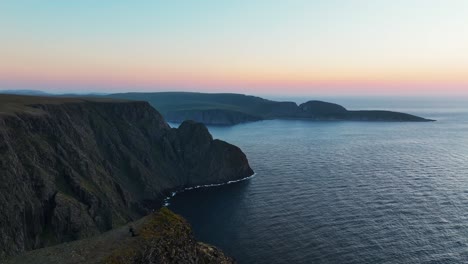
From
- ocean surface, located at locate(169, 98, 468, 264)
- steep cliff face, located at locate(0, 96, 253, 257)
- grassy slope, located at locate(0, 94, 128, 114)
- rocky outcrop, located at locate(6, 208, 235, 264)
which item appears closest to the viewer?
rocky outcrop, located at locate(6, 208, 235, 264)

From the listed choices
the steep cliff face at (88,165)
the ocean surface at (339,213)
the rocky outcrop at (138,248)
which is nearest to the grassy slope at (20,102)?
the steep cliff face at (88,165)

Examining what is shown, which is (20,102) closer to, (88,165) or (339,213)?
(88,165)

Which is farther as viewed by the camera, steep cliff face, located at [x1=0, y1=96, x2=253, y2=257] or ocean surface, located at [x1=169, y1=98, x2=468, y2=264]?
ocean surface, located at [x1=169, y1=98, x2=468, y2=264]

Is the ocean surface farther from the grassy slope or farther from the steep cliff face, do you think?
the grassy slope

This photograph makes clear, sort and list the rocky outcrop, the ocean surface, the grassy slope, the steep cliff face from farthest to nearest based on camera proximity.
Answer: the grassy slope → the ocean surface → the steep cliff face → the rocky outcrop

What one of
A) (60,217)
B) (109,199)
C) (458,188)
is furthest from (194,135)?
(458,188)

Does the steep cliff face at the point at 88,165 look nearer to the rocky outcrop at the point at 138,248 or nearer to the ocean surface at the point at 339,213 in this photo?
the ocean surface at the point at 339,213

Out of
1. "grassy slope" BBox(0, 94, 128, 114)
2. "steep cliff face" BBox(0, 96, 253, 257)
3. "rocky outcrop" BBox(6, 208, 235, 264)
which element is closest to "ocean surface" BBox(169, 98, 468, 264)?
"steep cliff face" BBox(0, 96, 253, 257)
